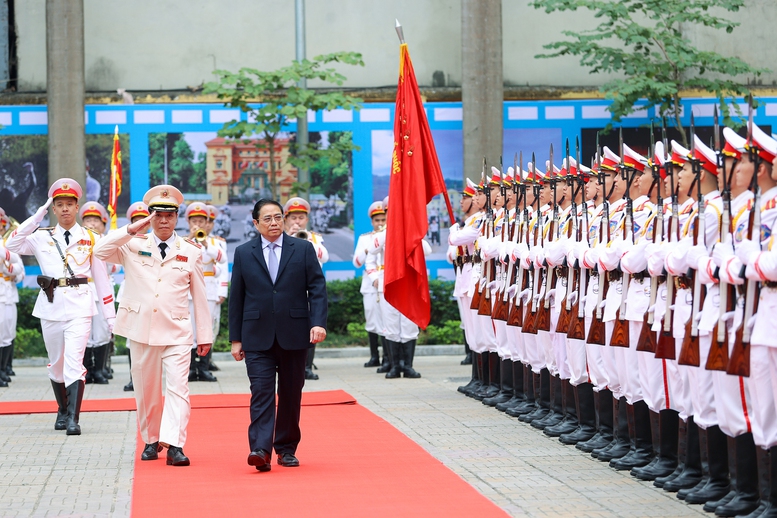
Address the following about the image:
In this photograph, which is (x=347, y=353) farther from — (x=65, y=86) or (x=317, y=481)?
(x=317, y=481)

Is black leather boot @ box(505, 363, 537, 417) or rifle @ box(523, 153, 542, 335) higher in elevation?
rifle @ box(523, 153, 542, 335)

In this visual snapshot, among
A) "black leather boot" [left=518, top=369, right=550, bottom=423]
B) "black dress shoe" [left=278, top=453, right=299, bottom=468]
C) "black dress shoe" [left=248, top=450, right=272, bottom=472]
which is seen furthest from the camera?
"black leather boot" [left=518, top=369, right=550, bottom=423]

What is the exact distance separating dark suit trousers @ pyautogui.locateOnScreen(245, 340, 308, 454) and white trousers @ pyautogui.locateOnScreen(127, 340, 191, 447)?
23.0 inches

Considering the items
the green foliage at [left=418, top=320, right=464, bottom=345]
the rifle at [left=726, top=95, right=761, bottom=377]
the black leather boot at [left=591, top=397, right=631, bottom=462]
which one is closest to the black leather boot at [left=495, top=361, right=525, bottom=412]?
the black leather boot at [left=591, top=397, right=631, bottom=462]

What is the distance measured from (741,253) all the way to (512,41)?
15404 mm

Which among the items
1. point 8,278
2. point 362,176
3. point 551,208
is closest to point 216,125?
point 362,176

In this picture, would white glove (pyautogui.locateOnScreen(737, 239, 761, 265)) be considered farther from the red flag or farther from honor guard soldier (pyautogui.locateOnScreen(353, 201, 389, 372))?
honor guard soldier (pyautogui.locateOnScreen(353, 201, 389, 372))

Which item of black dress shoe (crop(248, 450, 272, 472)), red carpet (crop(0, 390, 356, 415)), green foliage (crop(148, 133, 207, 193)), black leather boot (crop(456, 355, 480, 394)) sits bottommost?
red carpet (crop(0, 390, 356, 415))

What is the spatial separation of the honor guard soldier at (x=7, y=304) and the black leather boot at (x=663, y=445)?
950cm

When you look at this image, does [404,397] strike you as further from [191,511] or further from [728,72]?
[728,72]

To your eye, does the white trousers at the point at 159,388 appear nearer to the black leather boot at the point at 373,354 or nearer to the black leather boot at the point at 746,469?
the black leather boot at the point at 746,469

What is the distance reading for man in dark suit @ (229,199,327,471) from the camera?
840cm

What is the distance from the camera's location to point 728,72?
747 inches

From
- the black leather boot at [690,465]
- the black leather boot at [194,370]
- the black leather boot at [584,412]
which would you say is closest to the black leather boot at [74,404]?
the black leather boot at [584,412]
